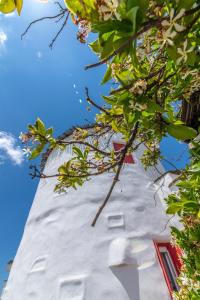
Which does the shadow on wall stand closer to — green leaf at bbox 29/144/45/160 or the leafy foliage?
the leafy foliage

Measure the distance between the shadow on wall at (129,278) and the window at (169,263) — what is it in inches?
27.6

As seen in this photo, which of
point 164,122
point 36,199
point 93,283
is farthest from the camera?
point 36,199

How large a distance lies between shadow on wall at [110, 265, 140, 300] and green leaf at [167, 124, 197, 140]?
485 cm

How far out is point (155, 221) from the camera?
6.47 m

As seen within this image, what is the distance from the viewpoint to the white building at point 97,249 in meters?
5.08

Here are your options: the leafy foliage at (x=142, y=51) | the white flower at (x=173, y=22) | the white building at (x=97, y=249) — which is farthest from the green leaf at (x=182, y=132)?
the white building at (x=97, y=249)

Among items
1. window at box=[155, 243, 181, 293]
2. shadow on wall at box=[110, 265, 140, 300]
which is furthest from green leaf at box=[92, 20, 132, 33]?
window at box=[155, 243, 181, 293]

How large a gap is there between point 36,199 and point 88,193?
7.27 ft

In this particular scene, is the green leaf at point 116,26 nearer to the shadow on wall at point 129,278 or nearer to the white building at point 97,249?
the white building at point 97,249

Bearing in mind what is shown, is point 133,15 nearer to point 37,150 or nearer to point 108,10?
point 108,10

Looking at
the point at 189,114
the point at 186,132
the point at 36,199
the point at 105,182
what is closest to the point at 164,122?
the point at 186,132

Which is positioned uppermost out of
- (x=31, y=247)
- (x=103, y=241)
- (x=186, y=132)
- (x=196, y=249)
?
(x=31, y=247)

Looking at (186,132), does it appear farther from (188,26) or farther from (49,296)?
(49,296)

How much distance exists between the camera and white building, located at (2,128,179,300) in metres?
5.08
